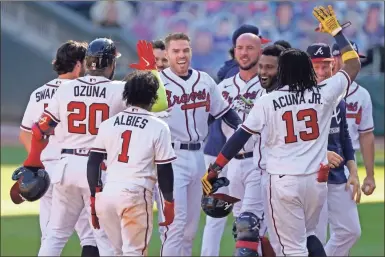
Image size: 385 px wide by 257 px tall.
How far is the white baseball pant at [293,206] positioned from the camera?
675 centimetres

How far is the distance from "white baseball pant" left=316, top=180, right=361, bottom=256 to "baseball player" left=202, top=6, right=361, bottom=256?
1089 millimetres

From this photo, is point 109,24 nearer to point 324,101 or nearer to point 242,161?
point 242,161

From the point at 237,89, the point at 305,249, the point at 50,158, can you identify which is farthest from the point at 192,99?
the point at 305,249

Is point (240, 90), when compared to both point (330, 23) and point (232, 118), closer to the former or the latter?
point (232, 118)

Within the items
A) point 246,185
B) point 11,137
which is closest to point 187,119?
→ point 246,185

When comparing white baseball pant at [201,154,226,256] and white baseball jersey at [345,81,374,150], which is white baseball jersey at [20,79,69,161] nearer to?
white baseball pant at [201,154,226,256]

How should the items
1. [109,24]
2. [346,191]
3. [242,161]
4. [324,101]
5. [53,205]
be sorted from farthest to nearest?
[109,24] < [242,161] < [346,191] < [53,205] < [324,101]

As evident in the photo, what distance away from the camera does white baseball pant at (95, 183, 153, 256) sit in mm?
6629

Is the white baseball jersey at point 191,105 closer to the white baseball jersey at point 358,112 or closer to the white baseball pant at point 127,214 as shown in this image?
the white baseball jersey at point 358,112

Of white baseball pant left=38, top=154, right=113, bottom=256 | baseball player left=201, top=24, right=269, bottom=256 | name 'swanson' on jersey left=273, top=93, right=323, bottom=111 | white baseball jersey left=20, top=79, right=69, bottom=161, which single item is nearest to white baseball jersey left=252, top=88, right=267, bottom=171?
name 'swanson' on jersey left=273, top=93, right=323, bottom=111

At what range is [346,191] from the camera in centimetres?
797

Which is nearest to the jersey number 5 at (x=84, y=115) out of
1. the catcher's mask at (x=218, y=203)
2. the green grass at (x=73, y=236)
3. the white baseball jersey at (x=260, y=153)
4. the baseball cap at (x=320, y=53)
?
the catcher's mask at (x=218, y=203)

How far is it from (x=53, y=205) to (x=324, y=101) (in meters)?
2.37

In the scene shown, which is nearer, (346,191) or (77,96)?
(77,96)
